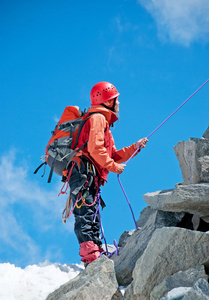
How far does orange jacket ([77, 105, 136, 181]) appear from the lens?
23.4 ft

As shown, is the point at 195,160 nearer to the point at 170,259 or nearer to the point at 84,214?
the point at 84,214

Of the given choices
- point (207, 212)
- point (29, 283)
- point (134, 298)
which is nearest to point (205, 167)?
point (207, 212)

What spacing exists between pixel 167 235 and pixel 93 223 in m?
2.32

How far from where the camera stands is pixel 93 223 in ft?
24.6

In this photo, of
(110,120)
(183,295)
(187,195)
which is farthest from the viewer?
(110,120)

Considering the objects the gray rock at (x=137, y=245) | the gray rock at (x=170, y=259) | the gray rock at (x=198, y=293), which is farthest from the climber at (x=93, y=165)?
the gray rock at (x=198, y=293)

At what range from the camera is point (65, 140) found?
7574 mm

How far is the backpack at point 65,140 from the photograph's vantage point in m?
7.52

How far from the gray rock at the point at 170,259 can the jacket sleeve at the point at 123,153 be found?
3.02 m

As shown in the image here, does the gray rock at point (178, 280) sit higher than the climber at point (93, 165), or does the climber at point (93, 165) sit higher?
the climber at point (93, 165)

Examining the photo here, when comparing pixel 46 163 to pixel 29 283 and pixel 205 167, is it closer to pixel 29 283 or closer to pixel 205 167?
pixel 29 283

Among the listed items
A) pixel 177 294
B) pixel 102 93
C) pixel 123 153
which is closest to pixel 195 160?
pixel 123 153

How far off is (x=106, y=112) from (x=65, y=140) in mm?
998

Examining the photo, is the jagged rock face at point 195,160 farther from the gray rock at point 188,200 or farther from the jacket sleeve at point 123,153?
the jacket sleeve at point 123,153
